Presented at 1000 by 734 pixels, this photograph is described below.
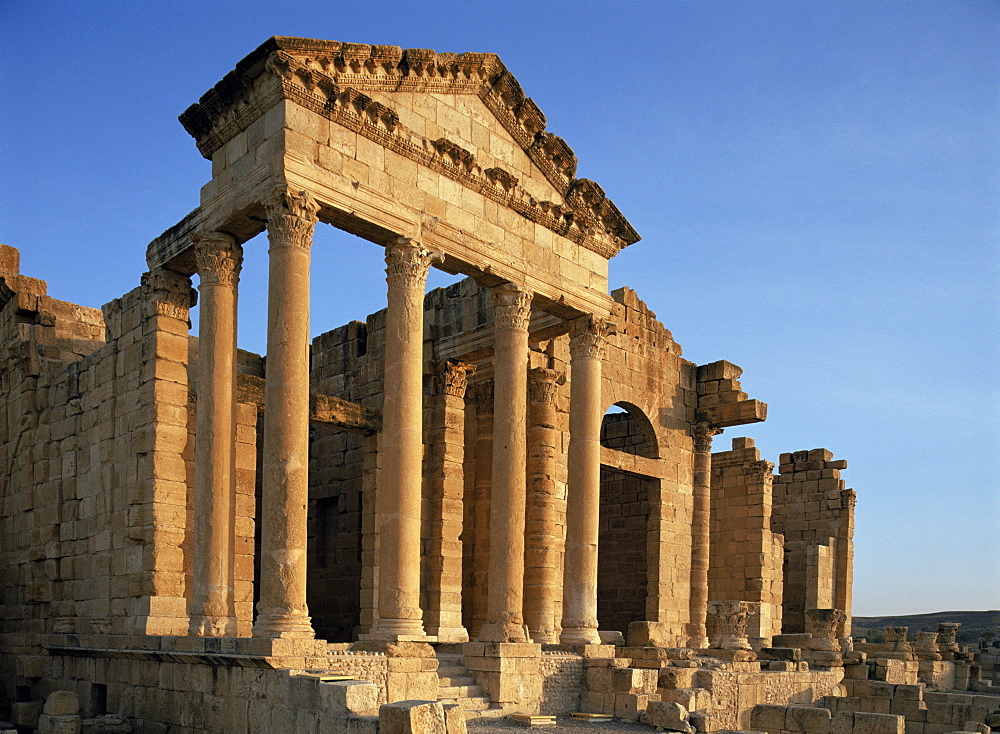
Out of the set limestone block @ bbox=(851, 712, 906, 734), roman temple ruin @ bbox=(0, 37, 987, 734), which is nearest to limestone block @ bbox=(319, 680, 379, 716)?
roman temple ruin @ bbox=(0, 37, 987, 734)

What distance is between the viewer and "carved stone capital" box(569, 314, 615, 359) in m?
18.2

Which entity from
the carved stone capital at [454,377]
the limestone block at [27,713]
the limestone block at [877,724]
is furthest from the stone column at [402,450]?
the limestone block at [877,724]

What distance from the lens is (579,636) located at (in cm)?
1733

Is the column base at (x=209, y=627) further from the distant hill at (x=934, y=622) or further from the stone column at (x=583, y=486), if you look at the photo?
the distant hill at (x=934, y=622)

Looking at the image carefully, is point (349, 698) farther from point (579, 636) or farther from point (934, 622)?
point (934, 622)

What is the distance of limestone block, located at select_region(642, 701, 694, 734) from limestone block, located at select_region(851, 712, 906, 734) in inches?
113

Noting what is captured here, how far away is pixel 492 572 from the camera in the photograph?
16281 millimetres

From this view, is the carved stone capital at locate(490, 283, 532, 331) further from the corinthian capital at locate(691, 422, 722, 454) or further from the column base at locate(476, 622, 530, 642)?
the corinthian capital at locate(691, 422, 722, 454)

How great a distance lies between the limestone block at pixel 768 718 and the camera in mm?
16077

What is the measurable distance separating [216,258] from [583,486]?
23.9 feet

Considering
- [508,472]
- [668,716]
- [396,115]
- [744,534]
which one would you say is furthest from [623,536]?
[396,115]

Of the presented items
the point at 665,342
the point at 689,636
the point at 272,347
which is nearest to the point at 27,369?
the point at 272,347

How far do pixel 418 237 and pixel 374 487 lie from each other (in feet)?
18.8

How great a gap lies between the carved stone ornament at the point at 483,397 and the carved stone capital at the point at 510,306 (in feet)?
13.9
